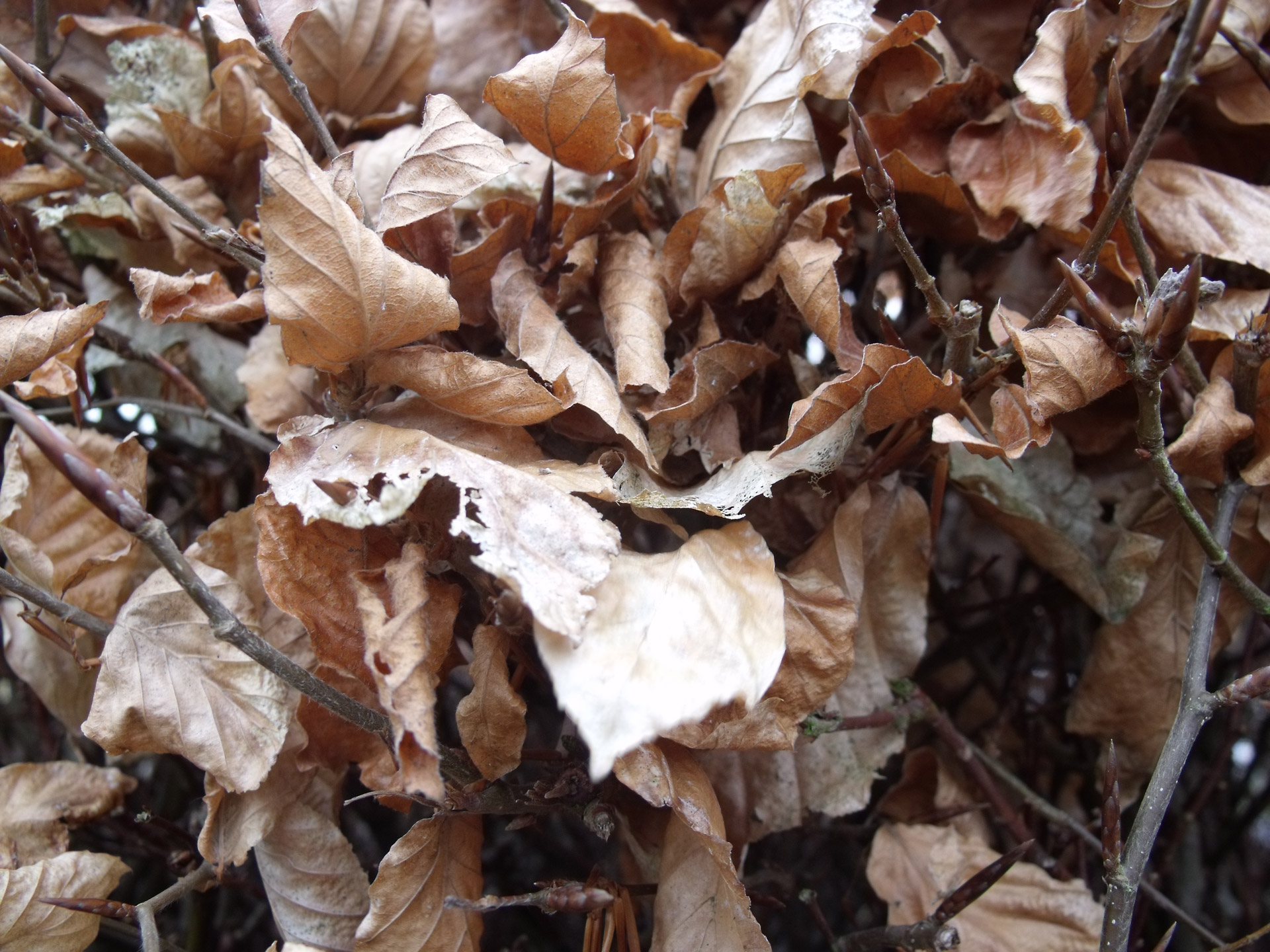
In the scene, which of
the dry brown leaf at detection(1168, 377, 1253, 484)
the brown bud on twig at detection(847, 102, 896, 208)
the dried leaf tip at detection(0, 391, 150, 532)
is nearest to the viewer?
the dried leaf tip at detection(0, 391, 150, 532)

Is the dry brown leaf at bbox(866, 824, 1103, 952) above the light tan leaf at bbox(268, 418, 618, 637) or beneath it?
beneath

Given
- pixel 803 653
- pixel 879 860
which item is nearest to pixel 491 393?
pixel 803 653

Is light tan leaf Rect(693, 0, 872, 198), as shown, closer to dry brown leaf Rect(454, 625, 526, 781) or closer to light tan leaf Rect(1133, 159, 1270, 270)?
light tan leaf Rect(1133, 159, 1270, 270)

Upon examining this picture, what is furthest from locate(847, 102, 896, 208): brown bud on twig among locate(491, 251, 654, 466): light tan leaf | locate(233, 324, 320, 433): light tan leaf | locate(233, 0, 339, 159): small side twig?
locate(233, 324, 320, 433): light tan leaf

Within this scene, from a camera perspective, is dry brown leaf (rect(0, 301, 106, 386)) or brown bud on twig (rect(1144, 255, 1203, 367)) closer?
brown bud on twig (rect(1144, 255, 1203, 367))

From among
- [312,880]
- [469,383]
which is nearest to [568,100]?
[469,383]

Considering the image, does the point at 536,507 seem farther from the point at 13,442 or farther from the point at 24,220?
the point at 24,220
